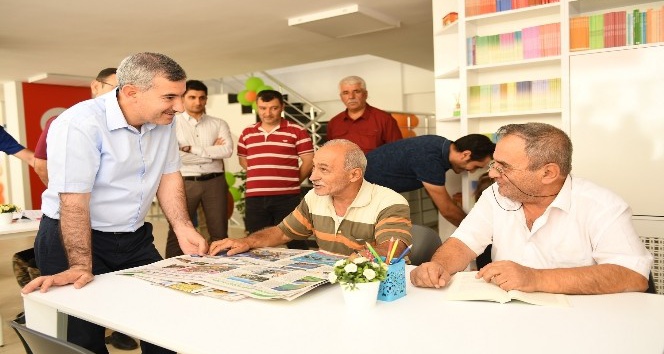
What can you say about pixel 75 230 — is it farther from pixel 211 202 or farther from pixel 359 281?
pixel 211 202

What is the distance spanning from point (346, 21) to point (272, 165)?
2.04m

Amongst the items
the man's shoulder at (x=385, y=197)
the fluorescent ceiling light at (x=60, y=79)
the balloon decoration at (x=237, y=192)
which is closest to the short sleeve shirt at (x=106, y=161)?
the man's shoulder at (x=385, y=197)

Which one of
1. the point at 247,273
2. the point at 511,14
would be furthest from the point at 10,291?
the point at 511,14

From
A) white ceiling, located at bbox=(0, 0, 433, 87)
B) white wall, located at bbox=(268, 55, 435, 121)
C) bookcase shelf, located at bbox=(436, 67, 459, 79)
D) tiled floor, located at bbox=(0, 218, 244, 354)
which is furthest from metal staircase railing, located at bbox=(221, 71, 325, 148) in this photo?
bookcase shelf, located at bbox=(436, 67, 459, 79)

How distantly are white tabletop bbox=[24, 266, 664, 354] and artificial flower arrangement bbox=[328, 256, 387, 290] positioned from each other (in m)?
0.08

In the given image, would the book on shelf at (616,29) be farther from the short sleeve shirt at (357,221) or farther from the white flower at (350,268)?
the white flower at (350,268)

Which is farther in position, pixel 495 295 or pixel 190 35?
pixel 190 35

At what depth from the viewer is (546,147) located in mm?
1773

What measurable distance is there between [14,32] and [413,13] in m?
4.20

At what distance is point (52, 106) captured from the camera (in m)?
9.62

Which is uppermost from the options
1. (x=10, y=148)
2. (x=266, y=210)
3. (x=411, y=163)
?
(x=10, y=148)

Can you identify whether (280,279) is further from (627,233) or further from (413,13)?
(413,13)

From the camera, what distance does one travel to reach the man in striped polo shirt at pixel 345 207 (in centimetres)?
217

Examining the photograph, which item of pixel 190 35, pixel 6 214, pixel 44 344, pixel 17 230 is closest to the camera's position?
pixel 44 344
